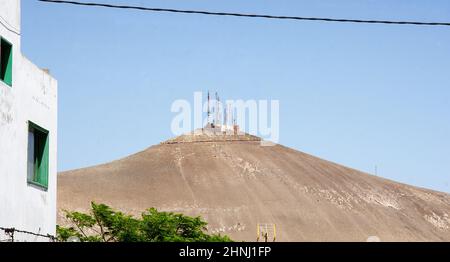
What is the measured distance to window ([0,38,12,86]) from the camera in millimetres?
20031

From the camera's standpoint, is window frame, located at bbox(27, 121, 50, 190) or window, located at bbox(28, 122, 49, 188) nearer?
window, located at bbox(28, 122, 49, 188)

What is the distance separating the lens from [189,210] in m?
138

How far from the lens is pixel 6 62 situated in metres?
20.1

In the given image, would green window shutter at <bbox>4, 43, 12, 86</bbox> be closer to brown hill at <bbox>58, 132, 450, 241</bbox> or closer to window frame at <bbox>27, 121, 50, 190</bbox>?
window frame at <bbox>27, 121, 50, 190</bbox>

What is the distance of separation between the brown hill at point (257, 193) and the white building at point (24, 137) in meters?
101

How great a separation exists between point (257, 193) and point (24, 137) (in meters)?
128

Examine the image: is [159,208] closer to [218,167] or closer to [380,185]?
[218,167]

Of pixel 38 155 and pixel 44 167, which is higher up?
pixel 38 155

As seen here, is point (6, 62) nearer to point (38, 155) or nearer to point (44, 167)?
point (38, 155)

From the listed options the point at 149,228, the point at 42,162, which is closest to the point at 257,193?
the point at 149,228

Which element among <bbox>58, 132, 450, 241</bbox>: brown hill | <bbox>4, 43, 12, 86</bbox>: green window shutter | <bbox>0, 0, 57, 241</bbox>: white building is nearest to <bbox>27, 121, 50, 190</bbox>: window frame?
<bbox>0, 0, 57, 241</bbox>: white building
